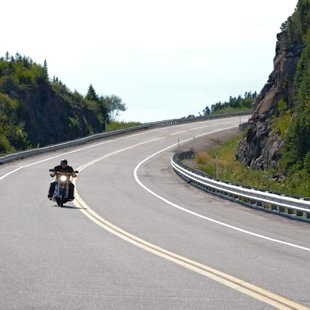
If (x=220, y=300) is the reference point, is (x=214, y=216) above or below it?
below

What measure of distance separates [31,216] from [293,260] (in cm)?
884

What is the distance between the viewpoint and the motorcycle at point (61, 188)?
22312mm

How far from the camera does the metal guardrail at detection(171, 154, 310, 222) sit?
2006 cm

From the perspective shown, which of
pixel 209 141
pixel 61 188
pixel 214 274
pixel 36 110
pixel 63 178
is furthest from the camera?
pixel 36 110

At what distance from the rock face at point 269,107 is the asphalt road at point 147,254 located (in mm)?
25602

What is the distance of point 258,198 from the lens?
76.3 feet

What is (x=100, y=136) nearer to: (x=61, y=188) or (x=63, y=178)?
(x=63, y=178)

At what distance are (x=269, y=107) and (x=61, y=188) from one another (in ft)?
123

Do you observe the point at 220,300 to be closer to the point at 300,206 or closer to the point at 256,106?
the point at 300,206

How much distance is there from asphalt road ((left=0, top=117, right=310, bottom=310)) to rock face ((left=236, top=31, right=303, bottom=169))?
25.6 meters

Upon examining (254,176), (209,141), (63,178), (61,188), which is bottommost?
(254,176)

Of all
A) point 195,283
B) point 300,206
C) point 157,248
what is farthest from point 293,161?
point 195,283

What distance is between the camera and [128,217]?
19141 millimetres

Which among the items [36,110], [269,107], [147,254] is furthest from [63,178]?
[36,110]
